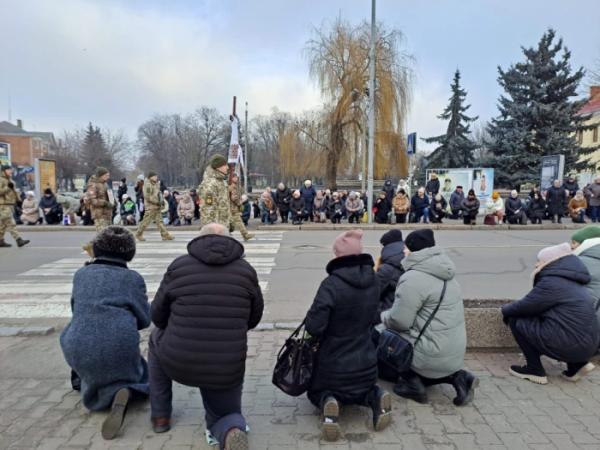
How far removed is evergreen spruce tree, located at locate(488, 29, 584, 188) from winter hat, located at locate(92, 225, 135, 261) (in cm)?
2910

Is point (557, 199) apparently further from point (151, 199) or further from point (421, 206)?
point (151, 199)

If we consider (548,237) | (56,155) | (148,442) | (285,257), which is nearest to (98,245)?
(148,442)

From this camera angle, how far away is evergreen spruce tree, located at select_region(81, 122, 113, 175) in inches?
2576

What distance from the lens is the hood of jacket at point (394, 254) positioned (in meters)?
4.32

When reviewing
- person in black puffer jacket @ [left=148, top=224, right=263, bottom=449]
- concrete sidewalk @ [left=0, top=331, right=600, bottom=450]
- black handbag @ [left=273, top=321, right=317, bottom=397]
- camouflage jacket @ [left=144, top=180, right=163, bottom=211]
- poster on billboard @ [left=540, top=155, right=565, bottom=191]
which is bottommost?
concrete sidewalk @ [left=0, top=331, right=600, bottom=450]

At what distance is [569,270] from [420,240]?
1.20 meters

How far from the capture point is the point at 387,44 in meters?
23.9

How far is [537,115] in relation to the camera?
2767 cm

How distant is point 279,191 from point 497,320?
1376 cm

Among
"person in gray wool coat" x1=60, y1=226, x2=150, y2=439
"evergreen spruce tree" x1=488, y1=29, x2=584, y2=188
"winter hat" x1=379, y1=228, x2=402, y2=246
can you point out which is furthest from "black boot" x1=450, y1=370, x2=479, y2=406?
"evergreen spruce tree" x1=488, y1=29, x2=584, y2=188

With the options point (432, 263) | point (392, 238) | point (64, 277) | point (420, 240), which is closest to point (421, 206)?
point (64, 277)

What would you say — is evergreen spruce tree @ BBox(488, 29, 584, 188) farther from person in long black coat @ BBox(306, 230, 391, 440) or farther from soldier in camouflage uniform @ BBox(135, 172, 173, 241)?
person in long black coat @ BBox(306, 230, 391, 440)

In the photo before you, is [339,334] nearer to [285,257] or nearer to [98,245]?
[98,245]

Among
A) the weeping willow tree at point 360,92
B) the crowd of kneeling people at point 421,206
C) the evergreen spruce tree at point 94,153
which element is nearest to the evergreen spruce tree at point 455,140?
the weeping willow tree at point 360,92
